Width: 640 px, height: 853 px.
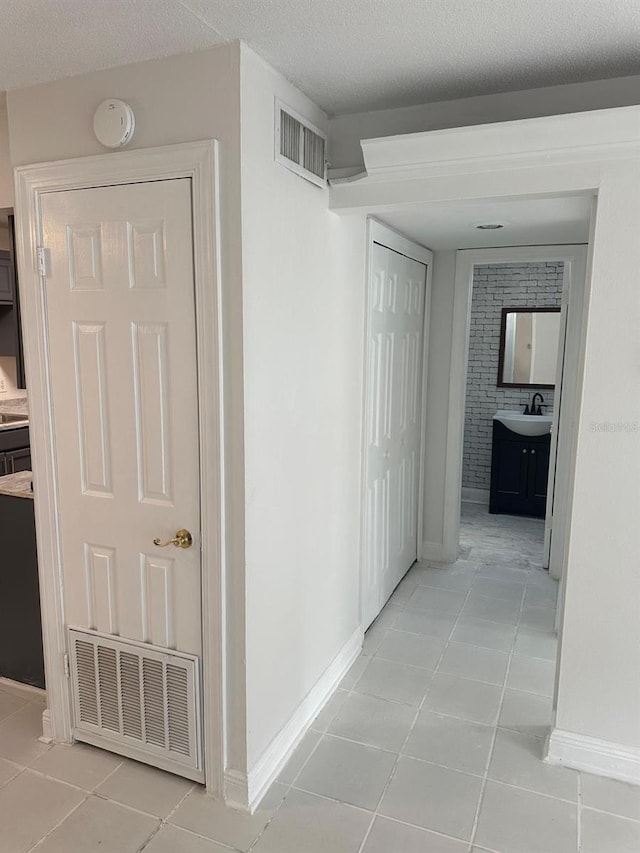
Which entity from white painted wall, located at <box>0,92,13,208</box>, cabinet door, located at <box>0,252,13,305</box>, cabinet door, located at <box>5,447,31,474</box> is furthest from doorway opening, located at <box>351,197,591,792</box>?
cabinet door, located at <box>0,252,13,305</box>

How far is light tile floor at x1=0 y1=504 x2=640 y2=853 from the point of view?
191 centimetres

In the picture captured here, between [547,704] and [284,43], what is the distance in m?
A: 2.67

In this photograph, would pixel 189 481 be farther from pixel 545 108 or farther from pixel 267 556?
pixel 545 108

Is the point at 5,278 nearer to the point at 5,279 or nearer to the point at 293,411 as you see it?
the point at 5,279

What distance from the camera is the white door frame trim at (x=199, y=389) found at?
1812 mm

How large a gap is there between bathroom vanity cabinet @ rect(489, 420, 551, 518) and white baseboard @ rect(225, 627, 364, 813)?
2.76m

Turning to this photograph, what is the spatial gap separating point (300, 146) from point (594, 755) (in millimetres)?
2401

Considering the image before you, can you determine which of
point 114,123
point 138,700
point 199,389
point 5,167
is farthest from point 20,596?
point 114,123

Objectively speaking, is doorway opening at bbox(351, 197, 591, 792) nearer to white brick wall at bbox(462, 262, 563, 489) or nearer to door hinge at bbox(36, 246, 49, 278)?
white brick wall at bbox(462, 262, 563, 489)

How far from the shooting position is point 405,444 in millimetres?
3670

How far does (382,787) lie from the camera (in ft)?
6.99

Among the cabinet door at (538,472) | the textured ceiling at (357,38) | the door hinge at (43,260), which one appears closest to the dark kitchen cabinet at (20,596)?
the door hinge at (43,260)

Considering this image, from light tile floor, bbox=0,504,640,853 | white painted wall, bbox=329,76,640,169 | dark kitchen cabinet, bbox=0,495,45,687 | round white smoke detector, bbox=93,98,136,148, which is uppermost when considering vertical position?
white painted wall, bbox=329,76,640,169

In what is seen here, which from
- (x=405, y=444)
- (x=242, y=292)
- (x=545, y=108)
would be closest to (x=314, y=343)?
(x=242, y=292)
